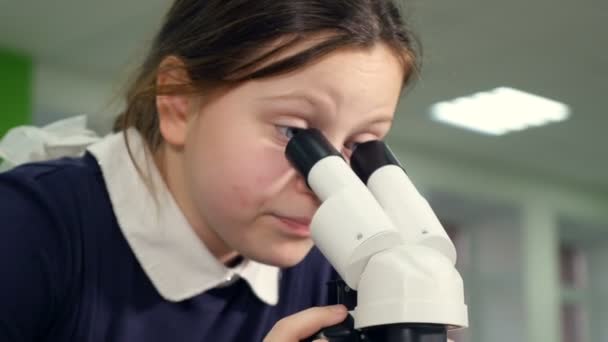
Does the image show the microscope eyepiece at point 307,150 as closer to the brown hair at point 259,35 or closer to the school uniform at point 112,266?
the brown hair at point 259,35

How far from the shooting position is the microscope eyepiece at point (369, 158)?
2.63ft

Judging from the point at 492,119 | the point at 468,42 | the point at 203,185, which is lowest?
the point at 492,119

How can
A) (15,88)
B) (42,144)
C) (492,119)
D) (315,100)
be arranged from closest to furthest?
(315,100) → (42,144) → (15,88) → (492,119)

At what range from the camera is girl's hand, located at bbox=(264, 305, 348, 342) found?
74 centimetres

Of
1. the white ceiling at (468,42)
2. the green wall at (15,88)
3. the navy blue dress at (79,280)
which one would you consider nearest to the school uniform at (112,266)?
the navy blue dress at (79,280)

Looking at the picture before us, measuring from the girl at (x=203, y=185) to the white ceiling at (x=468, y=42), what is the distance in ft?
6.47

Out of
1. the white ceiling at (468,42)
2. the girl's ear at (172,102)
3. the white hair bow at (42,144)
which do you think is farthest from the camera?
the white ceiling at (468,42)

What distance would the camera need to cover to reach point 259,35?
85 cm

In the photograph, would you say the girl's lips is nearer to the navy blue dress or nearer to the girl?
the girl

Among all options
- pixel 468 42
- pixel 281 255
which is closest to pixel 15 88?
pixel 468 42

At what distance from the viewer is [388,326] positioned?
650mm

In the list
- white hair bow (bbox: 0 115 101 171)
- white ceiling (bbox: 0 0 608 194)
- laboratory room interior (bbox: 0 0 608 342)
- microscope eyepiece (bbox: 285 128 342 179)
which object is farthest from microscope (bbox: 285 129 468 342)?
white ceiling (bbox: 0 0 608 194)

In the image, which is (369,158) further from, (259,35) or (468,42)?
(468,42)

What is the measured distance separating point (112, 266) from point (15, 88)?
306 cm
